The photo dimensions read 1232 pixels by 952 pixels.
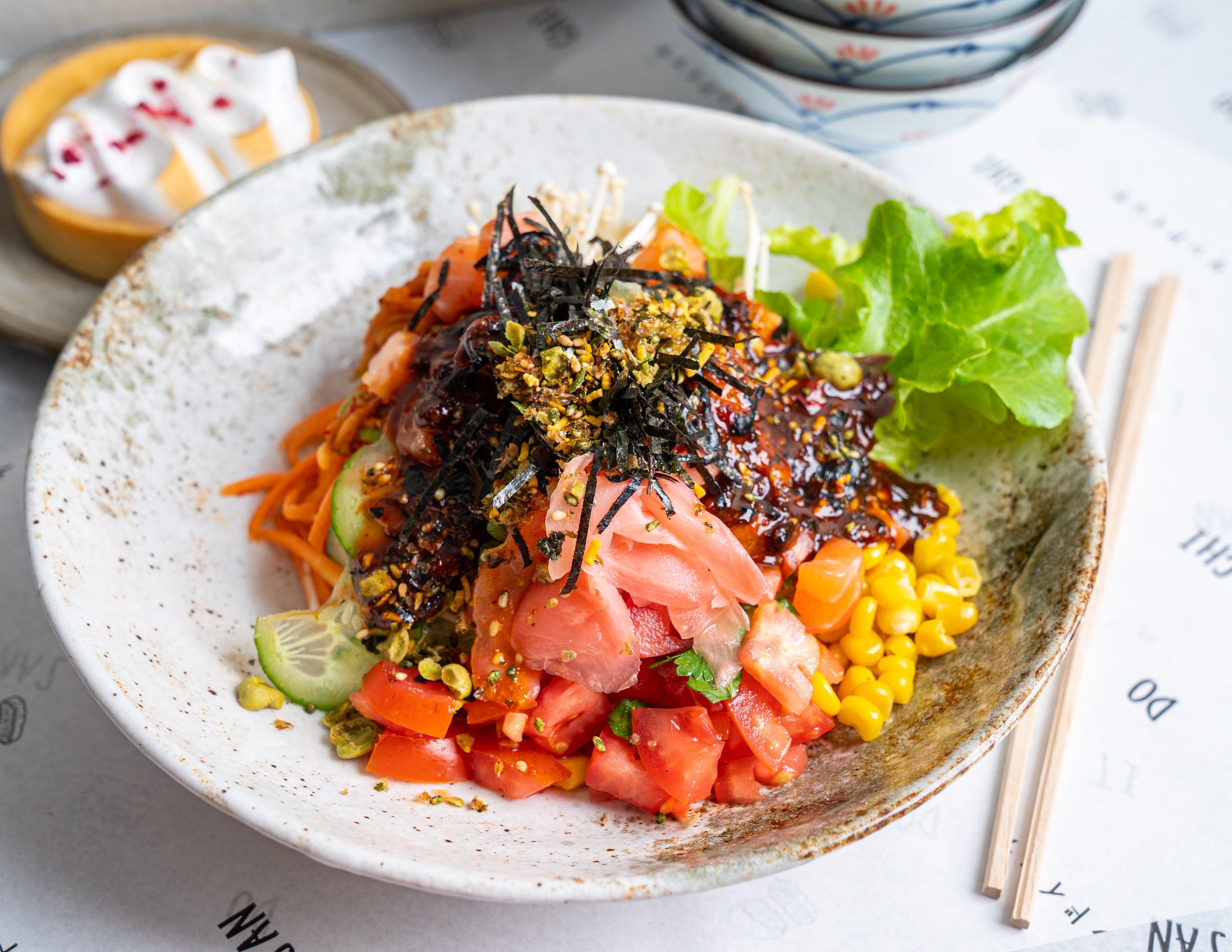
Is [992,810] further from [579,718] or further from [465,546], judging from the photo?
[465,546]

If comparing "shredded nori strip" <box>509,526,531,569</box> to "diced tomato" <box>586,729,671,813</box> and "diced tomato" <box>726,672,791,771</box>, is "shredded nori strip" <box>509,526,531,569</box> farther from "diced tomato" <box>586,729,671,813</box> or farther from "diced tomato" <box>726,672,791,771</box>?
"diced tomato" <box>726,672,791,771</box>

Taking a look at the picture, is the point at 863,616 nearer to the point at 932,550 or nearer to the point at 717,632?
the point at 932,550

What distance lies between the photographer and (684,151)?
3.58m

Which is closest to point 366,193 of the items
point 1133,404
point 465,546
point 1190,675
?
point 465,546

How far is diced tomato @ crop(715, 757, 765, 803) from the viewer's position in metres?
2.40

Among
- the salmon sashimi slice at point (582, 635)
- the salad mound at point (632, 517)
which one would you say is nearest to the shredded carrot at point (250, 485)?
the salad mound at point (632, 517)

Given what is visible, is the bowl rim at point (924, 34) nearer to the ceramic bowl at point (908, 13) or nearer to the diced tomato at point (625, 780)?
the ceramic bowl at point (908, 13)

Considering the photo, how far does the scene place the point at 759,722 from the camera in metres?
2.43

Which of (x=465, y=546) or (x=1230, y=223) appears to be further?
(x=1230, y=223)

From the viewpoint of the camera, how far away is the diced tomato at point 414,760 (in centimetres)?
243

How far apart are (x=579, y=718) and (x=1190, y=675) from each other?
199 centimetres

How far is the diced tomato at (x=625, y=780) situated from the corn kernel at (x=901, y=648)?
0.78 metres

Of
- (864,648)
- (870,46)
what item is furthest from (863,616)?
(870,46)

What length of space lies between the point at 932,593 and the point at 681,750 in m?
0.91
